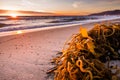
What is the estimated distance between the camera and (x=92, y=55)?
1.99 metres

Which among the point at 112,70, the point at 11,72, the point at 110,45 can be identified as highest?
the point at 110,45

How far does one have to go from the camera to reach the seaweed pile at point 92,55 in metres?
1.81

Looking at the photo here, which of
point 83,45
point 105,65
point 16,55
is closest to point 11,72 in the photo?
point 16,55

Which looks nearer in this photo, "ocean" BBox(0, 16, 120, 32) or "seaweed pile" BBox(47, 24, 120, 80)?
"seaweed pile" BBox(47, 24, 120, 80)

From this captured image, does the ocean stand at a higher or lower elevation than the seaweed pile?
lower

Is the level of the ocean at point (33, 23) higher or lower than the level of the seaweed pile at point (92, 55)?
lower

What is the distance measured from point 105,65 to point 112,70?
0.08 meters

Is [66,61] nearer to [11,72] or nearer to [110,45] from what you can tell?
[110,45]

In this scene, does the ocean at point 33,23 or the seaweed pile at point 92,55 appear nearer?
the seaweed pile at point 92,55

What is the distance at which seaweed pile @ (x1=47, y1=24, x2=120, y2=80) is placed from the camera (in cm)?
181

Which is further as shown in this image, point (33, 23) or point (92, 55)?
point (33, 23)

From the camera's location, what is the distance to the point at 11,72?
2.84 metres

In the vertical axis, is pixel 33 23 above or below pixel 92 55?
below

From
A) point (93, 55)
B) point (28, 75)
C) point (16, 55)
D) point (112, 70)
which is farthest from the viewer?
point (16, 55)
